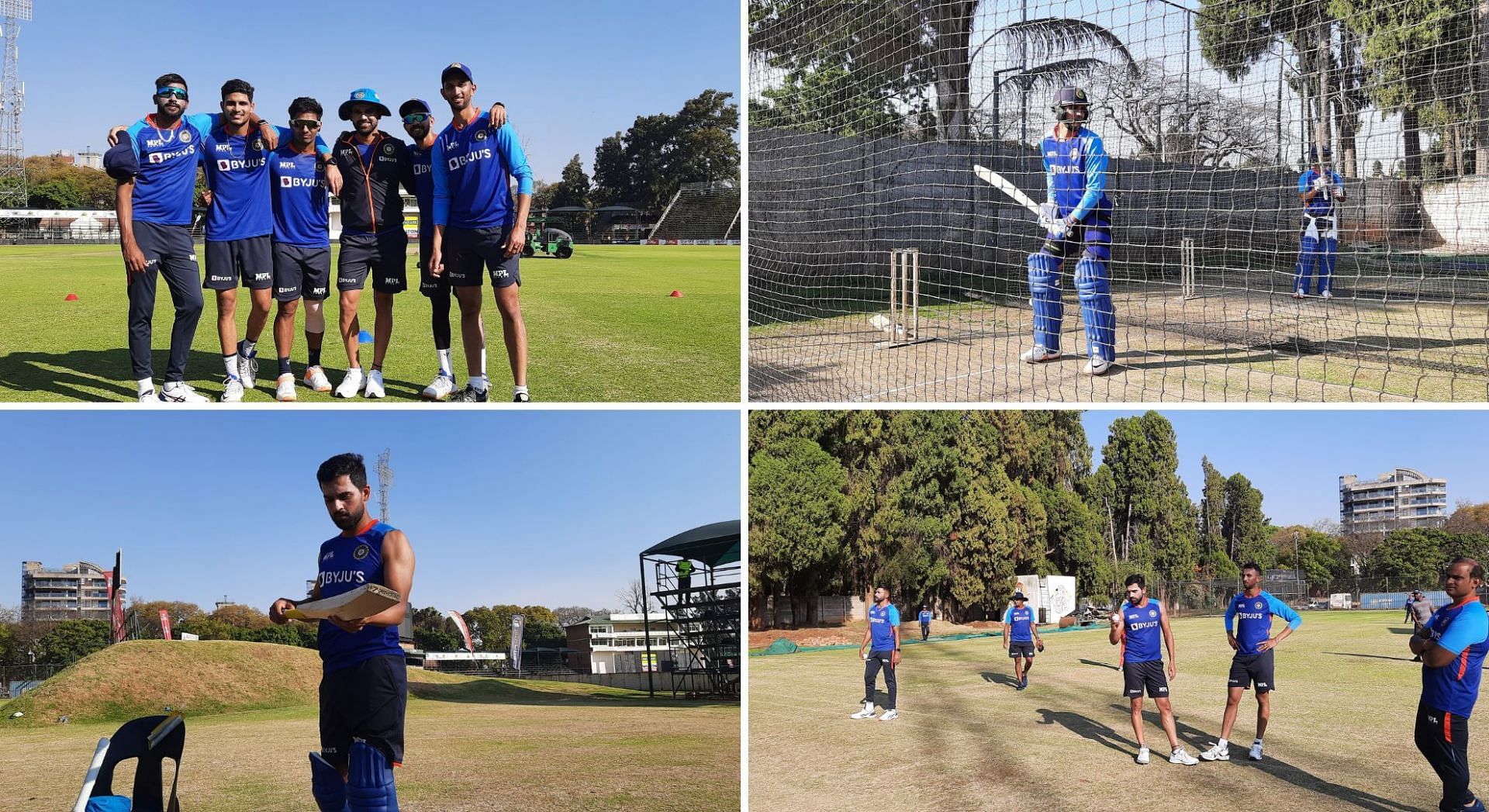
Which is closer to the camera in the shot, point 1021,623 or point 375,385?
point 375,385

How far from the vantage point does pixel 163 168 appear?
6.08 m

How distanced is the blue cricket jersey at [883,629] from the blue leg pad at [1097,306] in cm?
280

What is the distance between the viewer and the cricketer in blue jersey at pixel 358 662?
3258 millimetres

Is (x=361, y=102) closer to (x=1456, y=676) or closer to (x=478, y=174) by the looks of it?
(x=478, y=174)

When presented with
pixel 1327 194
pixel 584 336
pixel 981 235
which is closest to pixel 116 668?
pixel 584 336

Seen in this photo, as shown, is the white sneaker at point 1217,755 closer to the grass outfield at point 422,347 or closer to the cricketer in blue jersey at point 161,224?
the grass outfield at point 422,347

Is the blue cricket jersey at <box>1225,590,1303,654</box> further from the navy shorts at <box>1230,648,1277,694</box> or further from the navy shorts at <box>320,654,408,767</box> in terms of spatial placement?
the navy shorts at <box>320,654,408,767</box>

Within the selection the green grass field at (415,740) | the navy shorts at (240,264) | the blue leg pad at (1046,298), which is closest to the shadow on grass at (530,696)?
the green grass field at (415,740)

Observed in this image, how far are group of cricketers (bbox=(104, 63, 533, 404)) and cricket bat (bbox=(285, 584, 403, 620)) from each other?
3.39m

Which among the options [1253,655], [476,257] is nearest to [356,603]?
[476,257]

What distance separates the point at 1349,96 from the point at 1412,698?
6.88m

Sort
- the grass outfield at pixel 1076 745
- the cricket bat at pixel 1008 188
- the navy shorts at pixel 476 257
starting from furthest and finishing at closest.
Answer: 1. the cricket bat at pixel 1008 188
2. the navy shorts at pixel 476 257
3. the grass outfield at pixel 1076 745

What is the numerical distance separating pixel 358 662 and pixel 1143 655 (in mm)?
5244

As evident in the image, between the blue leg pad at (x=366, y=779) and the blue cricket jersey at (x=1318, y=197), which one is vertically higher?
the blue cricket jersey at (x=1318, y=197)
